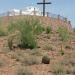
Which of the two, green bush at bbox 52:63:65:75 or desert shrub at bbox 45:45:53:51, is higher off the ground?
desert shrub at bbox 45:45:53:51

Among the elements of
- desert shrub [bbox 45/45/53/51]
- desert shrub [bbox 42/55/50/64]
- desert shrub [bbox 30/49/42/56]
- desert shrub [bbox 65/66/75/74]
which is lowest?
desert shrub [bbox 65/66/75/74]

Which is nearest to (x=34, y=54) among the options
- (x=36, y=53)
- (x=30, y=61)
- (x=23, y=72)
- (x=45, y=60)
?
(x=36, y=53)

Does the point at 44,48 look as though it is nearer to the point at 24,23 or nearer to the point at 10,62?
the point at 24,23

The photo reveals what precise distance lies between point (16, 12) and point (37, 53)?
175ft

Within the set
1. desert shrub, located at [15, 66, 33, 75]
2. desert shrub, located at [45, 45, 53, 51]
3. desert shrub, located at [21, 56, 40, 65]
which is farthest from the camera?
desert shrub, located at [45, 45, 53, 51]

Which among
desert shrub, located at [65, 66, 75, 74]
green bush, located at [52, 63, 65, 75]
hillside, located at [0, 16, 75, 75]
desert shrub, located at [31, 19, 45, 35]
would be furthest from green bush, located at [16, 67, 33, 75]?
desert shrub, located at [31, 19, 45, 35]

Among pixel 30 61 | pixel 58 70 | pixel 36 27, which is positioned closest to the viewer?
pixel 58 70

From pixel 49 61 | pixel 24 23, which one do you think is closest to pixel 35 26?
pixel 24 23

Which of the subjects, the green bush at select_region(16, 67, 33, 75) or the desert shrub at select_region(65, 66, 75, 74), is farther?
the desert shrub at select_region(65, 66, 75, 74)

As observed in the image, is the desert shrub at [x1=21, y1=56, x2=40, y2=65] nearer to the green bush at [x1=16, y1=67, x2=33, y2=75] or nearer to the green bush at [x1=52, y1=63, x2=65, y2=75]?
the green bush at [x1=52, y1=63, x2=65, y2=75]

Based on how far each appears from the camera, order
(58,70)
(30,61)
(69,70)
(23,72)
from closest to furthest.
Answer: (23,72) → (58,70) → (69,70) → (30,61)

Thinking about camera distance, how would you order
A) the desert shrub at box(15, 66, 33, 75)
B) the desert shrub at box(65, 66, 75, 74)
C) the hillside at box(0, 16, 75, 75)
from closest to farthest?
the desert shrub at box(15, 66, 33, 75)
the desert shrub at box(65, 66, 75, 74)
the hillside at box(0, 16, 75, 75)

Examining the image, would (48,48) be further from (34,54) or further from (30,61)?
(30,61)

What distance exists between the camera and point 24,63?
25938 mm
